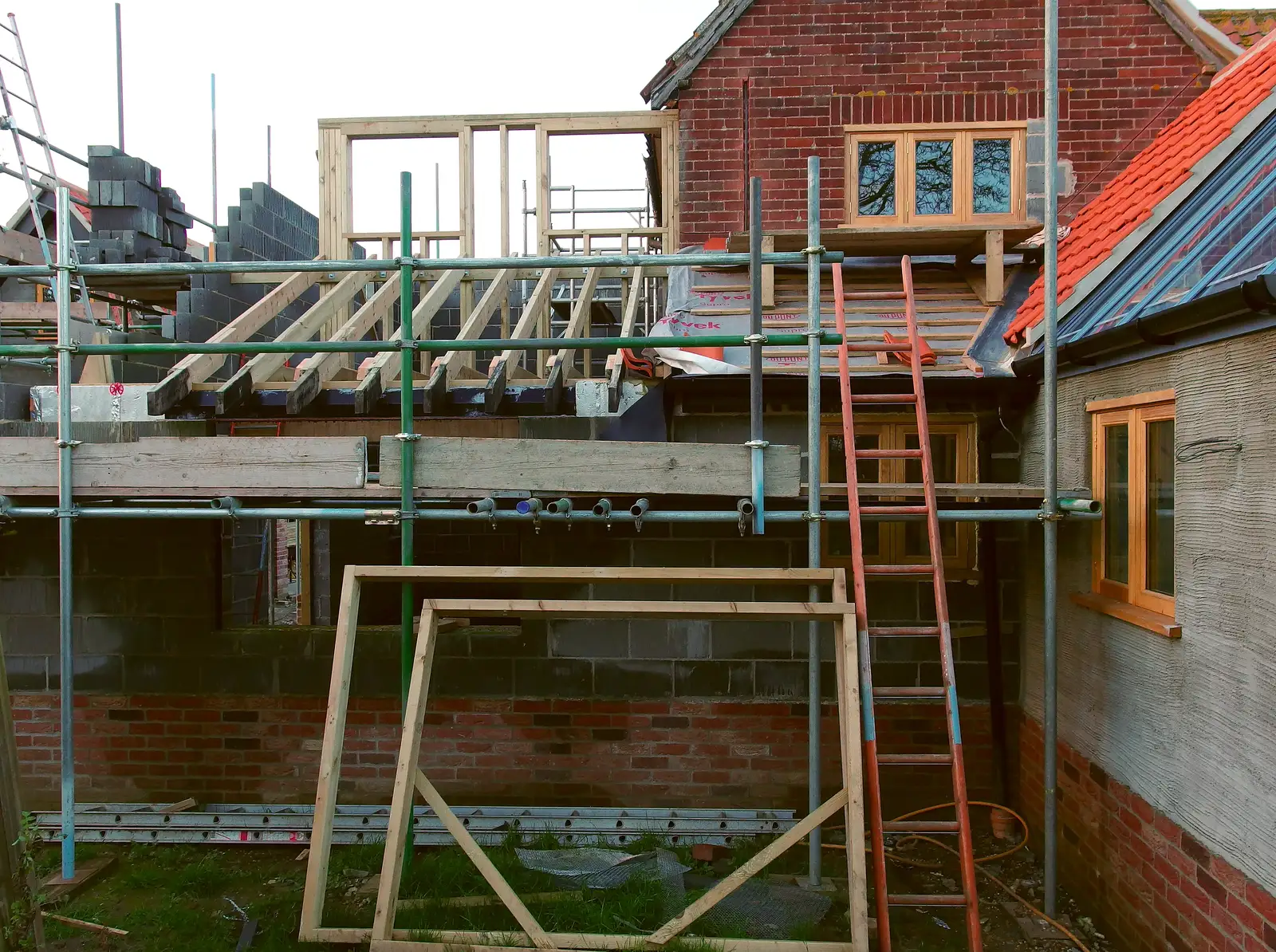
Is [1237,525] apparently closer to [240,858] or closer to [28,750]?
[240,858]

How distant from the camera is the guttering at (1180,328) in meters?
3.52

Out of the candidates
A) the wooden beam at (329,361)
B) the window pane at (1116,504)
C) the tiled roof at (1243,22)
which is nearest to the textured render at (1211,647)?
the window pane at (1116,504)

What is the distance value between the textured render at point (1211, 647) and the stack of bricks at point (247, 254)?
7.02 metres

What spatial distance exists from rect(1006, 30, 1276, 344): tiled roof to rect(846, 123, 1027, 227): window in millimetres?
823

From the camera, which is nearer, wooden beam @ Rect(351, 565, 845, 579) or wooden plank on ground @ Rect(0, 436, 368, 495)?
wooden beam @ Rect(351, 565, 845, 579)

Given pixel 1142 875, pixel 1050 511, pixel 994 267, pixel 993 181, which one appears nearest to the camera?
pixel 1142 875

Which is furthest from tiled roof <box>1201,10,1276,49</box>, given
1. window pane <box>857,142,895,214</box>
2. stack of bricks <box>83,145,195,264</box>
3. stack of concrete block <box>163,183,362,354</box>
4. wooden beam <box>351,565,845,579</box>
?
stack of bricks <box>83,145,195,264</box>

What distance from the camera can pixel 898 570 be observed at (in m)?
5.14

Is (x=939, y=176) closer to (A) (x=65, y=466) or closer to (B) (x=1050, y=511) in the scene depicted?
(B) (x=1050, y=511)

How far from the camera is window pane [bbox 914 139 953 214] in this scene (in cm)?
807

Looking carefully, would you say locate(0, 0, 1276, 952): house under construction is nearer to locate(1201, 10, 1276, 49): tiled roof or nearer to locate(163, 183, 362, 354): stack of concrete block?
locate(163, 183, 362, 354): stack of concrete block

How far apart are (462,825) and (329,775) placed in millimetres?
690

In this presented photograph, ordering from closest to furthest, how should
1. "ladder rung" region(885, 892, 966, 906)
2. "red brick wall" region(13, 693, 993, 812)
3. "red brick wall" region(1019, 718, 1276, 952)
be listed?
"red brick wall" region(1019, 718, 1276, 952), "ladder rung" region(885, 892, 966, 906), "red brick wall" region(13, 693, 993, 812)

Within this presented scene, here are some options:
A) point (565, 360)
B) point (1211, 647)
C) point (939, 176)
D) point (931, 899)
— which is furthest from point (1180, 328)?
point (939, 176)
